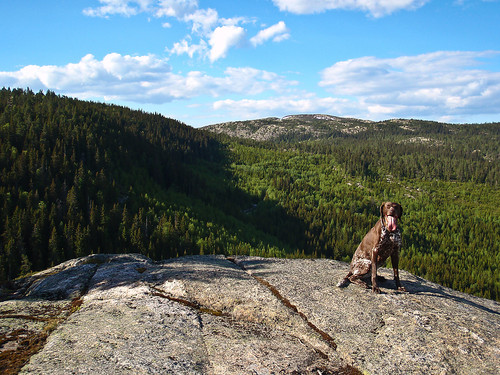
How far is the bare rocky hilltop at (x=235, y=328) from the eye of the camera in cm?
779

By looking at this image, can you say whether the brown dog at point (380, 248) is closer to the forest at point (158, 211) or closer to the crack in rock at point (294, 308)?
the crack in rock at point (294, 308)

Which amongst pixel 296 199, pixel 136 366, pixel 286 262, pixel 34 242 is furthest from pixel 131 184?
pixel 136 366

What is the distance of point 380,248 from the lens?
1224 centimetres

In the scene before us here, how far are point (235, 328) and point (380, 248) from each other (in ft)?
21.9

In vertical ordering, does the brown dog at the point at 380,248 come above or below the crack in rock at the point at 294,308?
above

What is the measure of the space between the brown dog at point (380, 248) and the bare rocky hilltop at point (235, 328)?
654 mm

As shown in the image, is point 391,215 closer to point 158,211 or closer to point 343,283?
point 343,283

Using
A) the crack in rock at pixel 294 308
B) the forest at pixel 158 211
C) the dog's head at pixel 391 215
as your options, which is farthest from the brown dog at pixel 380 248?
the forest at pixel 158 211

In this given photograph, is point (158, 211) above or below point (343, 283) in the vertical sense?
below

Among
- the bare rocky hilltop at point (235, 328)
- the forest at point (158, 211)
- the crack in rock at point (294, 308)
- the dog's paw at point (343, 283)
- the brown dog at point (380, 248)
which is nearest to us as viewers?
the bare rocky hilltop at point (235, 328)

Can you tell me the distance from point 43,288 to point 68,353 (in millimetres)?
7295

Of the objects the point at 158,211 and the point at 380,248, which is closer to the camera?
the point at 380,248

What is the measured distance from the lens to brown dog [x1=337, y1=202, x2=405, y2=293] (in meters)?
11.7

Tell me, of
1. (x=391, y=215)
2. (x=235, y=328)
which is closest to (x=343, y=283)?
(x=391, y=215)
